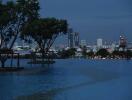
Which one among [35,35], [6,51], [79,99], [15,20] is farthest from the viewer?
[35,35]

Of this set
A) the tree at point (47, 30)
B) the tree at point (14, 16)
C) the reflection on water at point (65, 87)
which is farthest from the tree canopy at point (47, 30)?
the reflection on water at point (65, 87)

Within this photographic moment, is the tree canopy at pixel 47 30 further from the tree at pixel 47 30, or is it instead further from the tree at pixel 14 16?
the tree at pixel 14 16

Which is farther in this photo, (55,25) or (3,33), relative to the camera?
(55,25)

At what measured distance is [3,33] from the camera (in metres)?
52.6

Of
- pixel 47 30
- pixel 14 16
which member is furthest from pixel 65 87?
pixel 47 30

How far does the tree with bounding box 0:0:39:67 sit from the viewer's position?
50219 mm

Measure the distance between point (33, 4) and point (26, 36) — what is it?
15.5m

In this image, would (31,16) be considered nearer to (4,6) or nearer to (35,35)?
(4,6)

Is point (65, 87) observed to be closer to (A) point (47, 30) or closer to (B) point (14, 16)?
(B) point (14, 16)

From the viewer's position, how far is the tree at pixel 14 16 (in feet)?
165

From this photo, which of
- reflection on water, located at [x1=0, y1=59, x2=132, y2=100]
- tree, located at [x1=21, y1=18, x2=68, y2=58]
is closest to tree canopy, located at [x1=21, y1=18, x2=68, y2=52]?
tree, located at [x1=21, y1=18, x2=68, y2=58]

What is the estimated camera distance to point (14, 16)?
5084 centimetres

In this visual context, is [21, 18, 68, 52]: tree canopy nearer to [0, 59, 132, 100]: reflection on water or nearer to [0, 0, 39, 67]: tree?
[0, 0, 39, 67]: tree

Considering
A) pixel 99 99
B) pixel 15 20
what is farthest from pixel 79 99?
pixel 15 20
